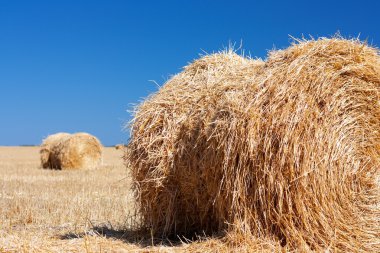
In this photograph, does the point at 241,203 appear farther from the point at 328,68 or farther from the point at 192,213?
the point at 328,68

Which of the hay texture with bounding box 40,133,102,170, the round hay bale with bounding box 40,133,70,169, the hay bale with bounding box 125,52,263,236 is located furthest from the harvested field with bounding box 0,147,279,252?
the round hay bale with bounding box 40,133,70,169

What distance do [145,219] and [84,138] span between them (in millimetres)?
11907

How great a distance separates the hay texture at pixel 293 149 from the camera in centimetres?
455

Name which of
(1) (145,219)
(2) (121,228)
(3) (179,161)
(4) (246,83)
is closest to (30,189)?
(2) (121,228)

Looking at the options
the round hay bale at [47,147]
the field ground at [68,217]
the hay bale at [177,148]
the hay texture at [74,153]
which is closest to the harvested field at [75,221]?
the field ground at [68,217]

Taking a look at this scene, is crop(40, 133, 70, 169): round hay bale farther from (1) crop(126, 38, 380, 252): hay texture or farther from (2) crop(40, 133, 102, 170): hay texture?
(1) crop(126, 38, 380, 252): hay texture

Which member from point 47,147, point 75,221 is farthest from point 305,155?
point 47,147

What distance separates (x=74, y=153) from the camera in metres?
16.9

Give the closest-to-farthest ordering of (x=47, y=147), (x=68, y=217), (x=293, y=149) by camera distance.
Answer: (x=293, y=149) < (x=68, y=217) < (x=47, y=147)

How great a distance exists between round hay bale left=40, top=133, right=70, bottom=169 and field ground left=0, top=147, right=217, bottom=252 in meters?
5.55

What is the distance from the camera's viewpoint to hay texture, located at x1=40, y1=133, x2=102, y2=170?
1691cm

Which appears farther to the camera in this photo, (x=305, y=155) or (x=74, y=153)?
(x=74, y=153)

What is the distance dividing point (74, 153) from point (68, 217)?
32.1 feet

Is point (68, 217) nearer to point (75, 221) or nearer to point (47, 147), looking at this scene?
point (75, 221)
